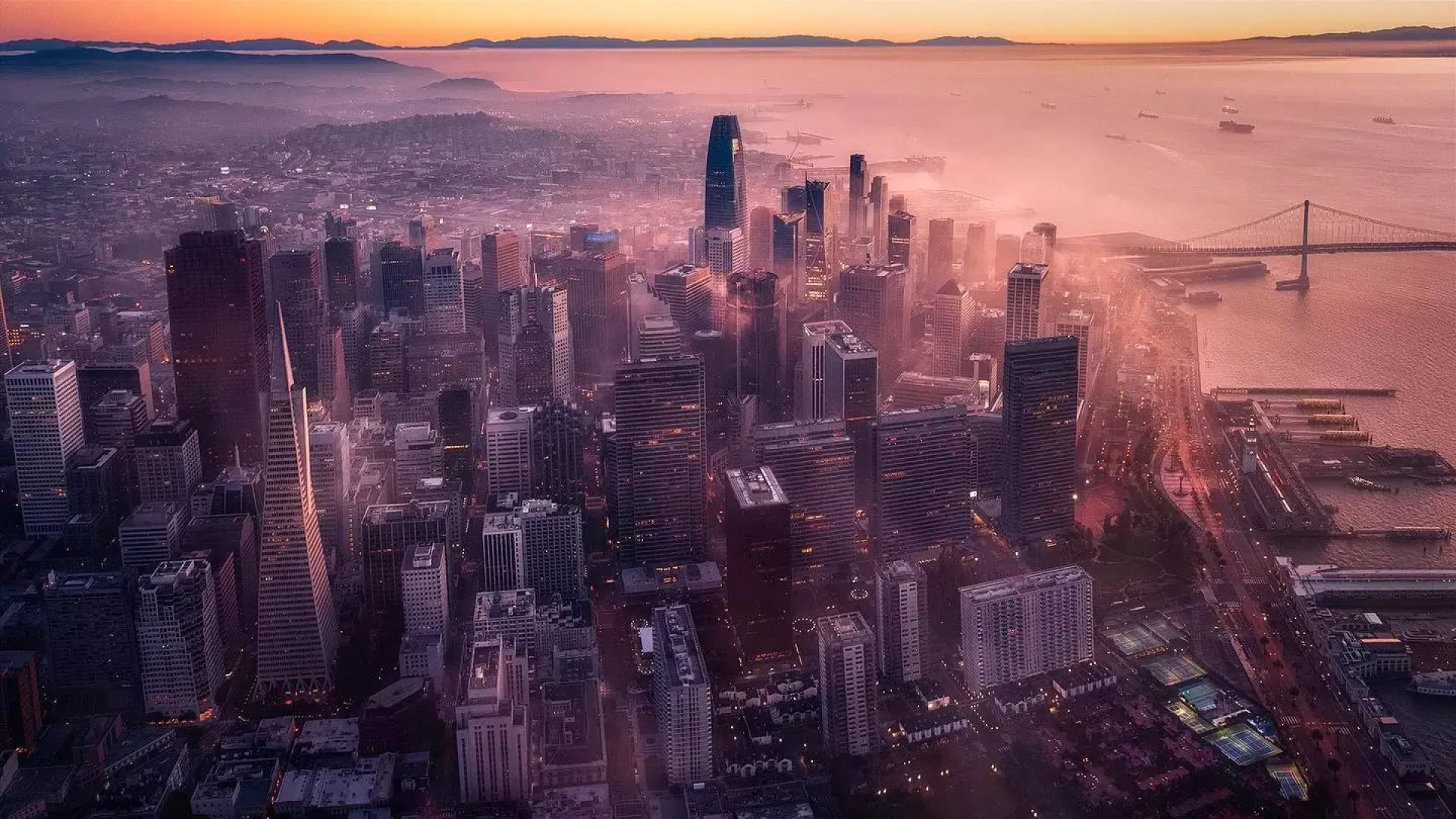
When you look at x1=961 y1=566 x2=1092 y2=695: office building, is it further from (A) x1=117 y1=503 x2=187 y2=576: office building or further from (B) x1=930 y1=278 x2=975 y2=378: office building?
(A) x1=117 y1=503 x2=187 y2=576: office building

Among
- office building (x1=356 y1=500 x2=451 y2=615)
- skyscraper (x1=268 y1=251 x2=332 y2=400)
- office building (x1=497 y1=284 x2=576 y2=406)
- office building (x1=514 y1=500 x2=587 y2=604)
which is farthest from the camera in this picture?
skyscraper (x1=268 y1=251 x2=332 y2=400)

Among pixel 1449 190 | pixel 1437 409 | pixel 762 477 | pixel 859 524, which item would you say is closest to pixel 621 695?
pixel 762 477

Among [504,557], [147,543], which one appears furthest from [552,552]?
[147,543]

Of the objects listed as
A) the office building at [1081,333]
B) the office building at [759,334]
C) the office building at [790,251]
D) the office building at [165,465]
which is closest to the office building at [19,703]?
the office building at [165,465]

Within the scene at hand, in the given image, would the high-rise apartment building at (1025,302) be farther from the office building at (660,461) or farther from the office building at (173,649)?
the office building at (173,649)

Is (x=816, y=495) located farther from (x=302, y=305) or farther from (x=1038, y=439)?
(x=302, y=305)

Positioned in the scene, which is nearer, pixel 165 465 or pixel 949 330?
pixel 165 465

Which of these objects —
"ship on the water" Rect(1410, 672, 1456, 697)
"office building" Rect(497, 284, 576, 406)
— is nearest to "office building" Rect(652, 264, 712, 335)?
"office building" Rect(497, 284, 576, 406)
